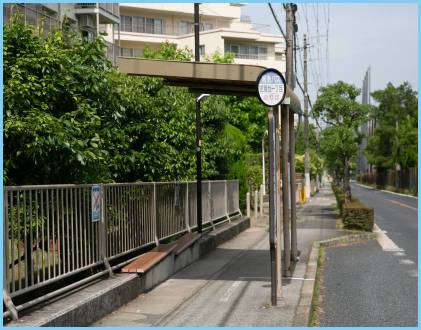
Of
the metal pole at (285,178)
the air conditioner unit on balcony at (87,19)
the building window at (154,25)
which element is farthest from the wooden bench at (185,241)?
the building window at (154,25)

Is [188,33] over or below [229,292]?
over

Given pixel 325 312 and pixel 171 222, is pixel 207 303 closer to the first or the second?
pixel 325 312

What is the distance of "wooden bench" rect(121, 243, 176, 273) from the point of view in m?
9.58

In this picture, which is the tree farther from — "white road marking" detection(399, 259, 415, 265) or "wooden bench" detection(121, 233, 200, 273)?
"wooden bench" detection(121, 233, 200, 273)

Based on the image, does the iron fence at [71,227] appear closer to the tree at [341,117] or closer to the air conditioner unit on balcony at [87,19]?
the tree at [341,117]

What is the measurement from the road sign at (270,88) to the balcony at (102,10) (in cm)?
3208

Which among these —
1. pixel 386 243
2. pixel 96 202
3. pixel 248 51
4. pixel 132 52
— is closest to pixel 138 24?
pixel 132 52

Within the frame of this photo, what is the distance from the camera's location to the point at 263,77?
30.2 ft

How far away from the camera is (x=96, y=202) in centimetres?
873

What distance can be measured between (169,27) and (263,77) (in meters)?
53.7

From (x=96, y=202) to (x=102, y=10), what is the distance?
33612mm

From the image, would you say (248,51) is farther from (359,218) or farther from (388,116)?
(359,218)

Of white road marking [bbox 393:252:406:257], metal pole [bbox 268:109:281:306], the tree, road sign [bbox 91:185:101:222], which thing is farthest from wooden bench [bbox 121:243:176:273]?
the tree

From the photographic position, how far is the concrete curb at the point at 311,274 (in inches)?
322
